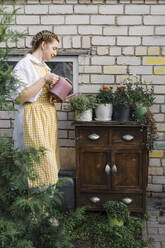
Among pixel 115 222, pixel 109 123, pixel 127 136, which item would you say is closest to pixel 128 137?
pixel 127 136

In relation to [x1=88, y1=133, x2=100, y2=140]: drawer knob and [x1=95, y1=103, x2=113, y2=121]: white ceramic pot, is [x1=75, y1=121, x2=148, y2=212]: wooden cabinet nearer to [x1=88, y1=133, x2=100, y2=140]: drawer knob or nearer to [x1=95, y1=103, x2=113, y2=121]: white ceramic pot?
[x1=88, y1=133, x2=100, y2=140]: drawer knob

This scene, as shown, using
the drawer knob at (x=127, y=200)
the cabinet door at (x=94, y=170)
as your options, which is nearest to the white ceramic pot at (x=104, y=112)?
the cabinet door at (x=94, y=170)

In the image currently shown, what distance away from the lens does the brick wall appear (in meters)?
3.90

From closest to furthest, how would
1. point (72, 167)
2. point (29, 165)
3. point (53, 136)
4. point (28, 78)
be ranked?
point (29, 165)
point (28, 78)
point (53, 136)
point (72, 167)

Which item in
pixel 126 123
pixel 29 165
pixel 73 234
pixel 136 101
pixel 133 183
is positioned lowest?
pixel 73 234

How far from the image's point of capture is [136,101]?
3.58 metres

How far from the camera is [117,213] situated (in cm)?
329

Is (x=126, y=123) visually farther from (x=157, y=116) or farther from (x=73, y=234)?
(x=73, y=234)

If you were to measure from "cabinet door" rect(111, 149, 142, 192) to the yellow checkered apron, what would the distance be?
901 mm

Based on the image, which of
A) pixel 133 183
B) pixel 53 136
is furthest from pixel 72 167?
pixel 53 136

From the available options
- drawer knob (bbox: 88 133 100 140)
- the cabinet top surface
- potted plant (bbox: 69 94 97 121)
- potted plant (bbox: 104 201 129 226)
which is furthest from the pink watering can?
potted plant (bbox: 104 201 129 226)

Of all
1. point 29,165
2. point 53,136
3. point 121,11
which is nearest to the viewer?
point 29,165

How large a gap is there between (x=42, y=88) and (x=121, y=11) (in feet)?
5.70

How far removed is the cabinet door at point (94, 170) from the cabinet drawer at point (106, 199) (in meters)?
0.10
